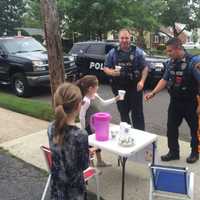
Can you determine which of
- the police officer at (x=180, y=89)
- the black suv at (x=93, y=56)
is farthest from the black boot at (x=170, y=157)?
the black suv at (x=93, y=56)

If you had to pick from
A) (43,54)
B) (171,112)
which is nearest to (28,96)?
(43,54)

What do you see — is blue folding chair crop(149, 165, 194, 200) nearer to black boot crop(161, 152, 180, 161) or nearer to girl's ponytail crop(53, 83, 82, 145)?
girl's ponytail crop(53, 83, 82, 145)

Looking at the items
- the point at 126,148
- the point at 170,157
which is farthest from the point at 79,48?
the point at 126,148

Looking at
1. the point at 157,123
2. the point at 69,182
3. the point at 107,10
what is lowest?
the point at 157,123

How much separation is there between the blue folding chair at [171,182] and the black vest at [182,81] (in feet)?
5.07

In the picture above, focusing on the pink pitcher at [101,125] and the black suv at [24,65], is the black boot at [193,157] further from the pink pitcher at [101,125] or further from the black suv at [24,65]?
Answer: the black suv at [24,65]

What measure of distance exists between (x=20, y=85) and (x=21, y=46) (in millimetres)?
1342

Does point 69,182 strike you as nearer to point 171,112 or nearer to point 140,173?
point 140,173

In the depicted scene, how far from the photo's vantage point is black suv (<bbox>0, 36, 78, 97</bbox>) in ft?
37.0

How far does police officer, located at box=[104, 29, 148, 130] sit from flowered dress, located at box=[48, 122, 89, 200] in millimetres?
2634

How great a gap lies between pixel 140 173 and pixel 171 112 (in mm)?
939

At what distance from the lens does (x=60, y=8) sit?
2269 centimetres

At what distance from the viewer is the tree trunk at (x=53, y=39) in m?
7.41

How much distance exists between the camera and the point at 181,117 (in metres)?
5.34
